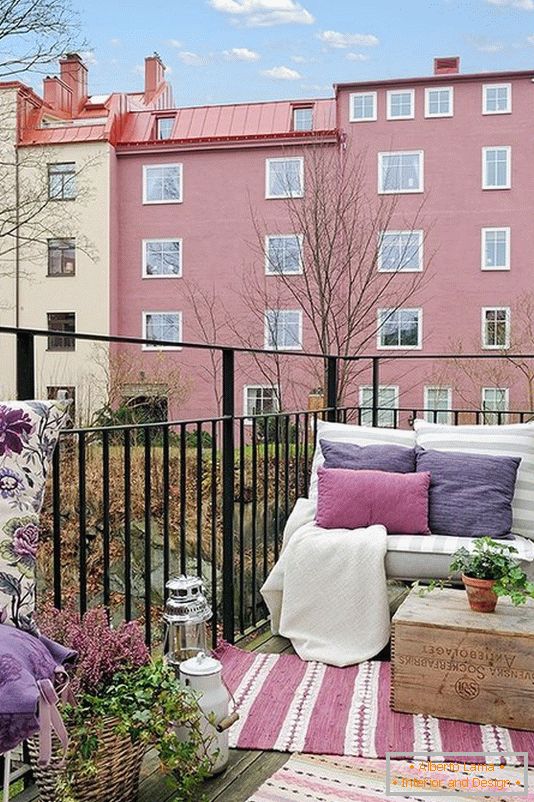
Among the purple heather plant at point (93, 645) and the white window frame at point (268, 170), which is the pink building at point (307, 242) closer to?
the white window frame at point (268, 170)

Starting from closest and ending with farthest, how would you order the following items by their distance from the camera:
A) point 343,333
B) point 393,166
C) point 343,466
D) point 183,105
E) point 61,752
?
point 61,752 < point 343,466 < point 343,333 < point 393,166 < point 183,105

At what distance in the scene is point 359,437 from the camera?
10.5ft

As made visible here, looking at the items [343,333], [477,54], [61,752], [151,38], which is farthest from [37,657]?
[151,38]

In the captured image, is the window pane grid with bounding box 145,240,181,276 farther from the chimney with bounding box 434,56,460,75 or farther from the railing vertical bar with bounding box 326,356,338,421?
the railing vertical bar with bounding box 326,356,338,421

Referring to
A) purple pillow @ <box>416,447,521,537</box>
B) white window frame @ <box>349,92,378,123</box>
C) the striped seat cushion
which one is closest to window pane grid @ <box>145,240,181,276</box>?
white window frame @ <box>349,92,378,123</box>

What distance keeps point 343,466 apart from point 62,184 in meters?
14.0

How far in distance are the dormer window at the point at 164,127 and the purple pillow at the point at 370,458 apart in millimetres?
14560

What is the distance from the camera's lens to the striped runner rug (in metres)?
1.73

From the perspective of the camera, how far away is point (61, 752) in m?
1.49

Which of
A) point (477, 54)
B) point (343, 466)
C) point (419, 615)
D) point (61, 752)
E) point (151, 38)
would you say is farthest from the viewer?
point (151, 38)

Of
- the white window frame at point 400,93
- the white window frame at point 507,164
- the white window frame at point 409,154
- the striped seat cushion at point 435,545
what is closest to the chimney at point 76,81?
the white window frame at point 400,93

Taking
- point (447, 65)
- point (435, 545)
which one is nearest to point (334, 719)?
point (435, 545)

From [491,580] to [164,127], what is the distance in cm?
1571

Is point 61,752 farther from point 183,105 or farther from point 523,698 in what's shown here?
point 183,105
